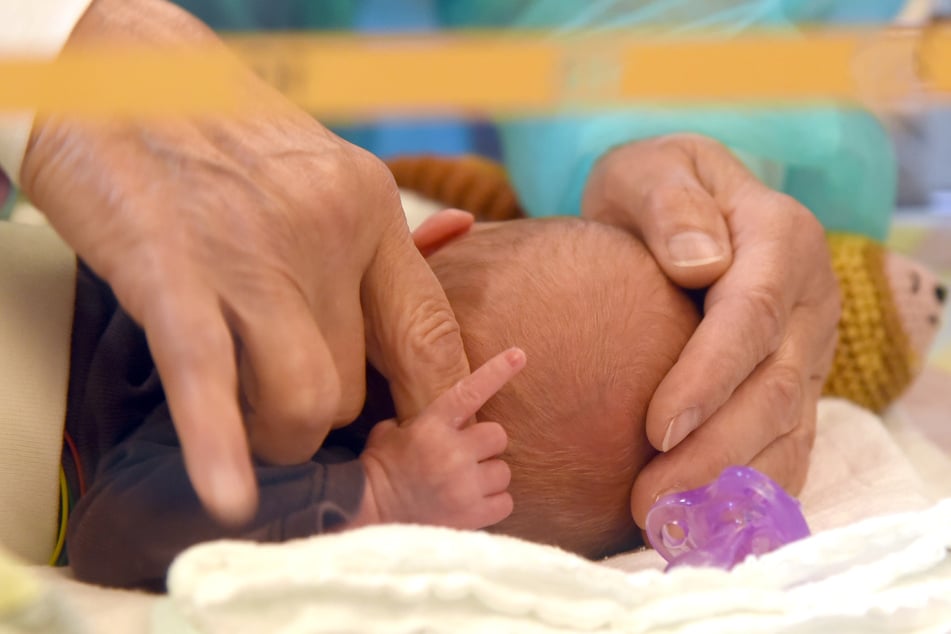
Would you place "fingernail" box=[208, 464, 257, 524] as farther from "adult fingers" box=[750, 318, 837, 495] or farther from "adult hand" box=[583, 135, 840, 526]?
"adult fingers" box=[750, 318, 837, 495]

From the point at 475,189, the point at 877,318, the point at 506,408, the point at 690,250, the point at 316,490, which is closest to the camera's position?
the point at 316,490

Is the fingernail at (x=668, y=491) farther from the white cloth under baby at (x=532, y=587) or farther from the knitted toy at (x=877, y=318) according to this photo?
the knitted toy at (x=877, y=318)

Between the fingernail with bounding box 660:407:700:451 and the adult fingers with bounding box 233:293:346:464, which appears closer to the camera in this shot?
the adult fingers with bounding box 233:293:346:464

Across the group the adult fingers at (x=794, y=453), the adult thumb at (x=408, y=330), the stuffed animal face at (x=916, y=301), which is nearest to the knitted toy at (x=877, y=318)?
the stuffed animal face at (x=916, y=301)

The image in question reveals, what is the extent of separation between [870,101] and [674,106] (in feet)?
0.44

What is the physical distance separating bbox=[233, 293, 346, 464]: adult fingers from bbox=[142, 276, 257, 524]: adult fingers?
0.07 feet

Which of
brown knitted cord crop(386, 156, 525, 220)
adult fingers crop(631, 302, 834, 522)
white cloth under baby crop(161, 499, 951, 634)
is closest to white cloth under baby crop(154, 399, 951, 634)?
white cloth under baby crop(161, 499, 951, 634)

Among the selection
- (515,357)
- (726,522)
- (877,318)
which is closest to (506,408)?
(515,357)

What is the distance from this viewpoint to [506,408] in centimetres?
66

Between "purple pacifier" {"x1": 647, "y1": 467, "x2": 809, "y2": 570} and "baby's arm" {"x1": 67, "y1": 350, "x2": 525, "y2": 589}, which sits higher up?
"baby's arm" {"x1": 67, "y1": 350, "x2": 525, "y2": 589}

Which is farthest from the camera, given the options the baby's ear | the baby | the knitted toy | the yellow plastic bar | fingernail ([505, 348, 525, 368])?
the knitted toy

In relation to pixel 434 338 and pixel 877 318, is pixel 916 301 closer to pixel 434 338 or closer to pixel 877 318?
pixel 877 318

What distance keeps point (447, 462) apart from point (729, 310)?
11.8 inches

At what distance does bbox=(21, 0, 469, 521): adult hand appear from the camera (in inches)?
16.8
